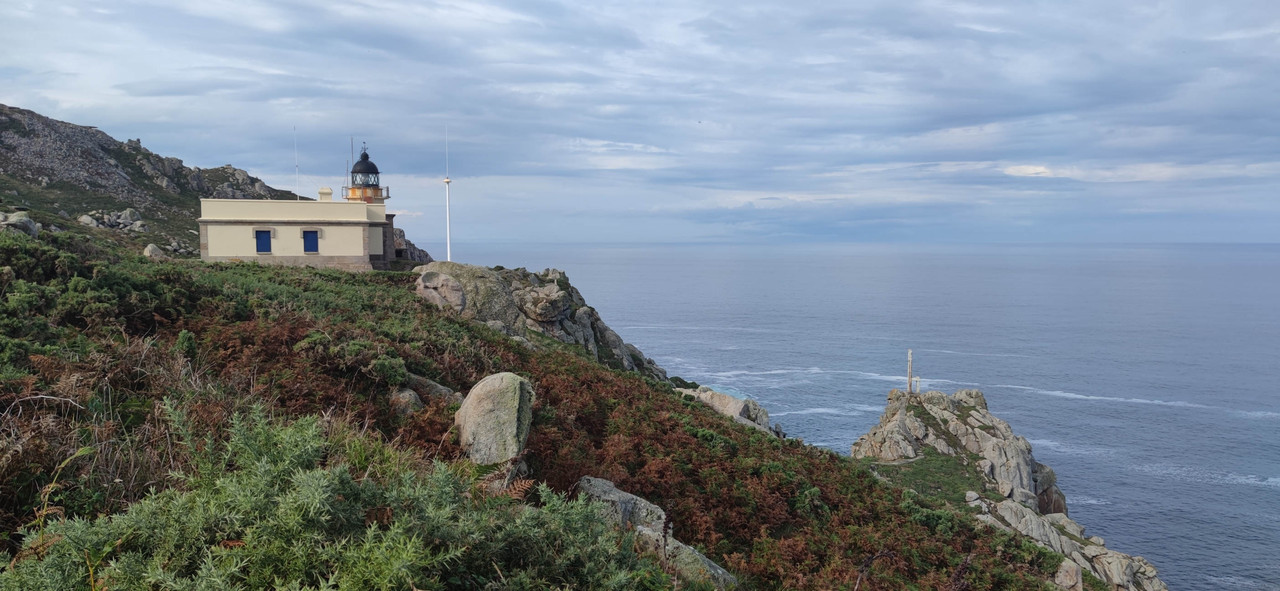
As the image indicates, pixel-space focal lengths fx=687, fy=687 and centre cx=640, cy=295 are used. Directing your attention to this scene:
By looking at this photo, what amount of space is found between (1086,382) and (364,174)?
7759 centimetres

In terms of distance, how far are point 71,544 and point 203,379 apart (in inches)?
201

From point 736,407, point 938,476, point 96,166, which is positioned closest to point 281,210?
point 736,407

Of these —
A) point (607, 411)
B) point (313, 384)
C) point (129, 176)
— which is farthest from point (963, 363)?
point (129, 176)

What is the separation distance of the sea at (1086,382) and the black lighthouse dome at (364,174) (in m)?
35.9

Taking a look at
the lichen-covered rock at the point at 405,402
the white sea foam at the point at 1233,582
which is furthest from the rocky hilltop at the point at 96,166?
the white sea foam at the point at 1233,582

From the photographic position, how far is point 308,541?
414 cm

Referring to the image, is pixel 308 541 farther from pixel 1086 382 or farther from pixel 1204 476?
pixel 1086 382

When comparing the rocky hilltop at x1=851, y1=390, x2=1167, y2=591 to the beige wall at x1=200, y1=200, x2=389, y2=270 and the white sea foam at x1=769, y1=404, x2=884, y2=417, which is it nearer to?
the white sea foam at x1=769, y1=404, x2=884, y2=417

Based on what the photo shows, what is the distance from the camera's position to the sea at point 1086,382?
43906 millimetres

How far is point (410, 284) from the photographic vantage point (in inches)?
1220

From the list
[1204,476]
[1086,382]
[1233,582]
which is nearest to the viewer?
[1233,582]

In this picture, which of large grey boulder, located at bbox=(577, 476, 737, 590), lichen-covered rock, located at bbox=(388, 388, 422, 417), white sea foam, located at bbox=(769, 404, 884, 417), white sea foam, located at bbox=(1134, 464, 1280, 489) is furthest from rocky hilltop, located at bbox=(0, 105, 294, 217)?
white sea foam, located at bbox=(1134, 464, 1280, 489)

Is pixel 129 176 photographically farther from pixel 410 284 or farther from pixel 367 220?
pixel 410 284

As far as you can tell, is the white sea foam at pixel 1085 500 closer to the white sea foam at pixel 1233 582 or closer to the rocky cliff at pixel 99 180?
the white sea foam at pixel 1233 582
